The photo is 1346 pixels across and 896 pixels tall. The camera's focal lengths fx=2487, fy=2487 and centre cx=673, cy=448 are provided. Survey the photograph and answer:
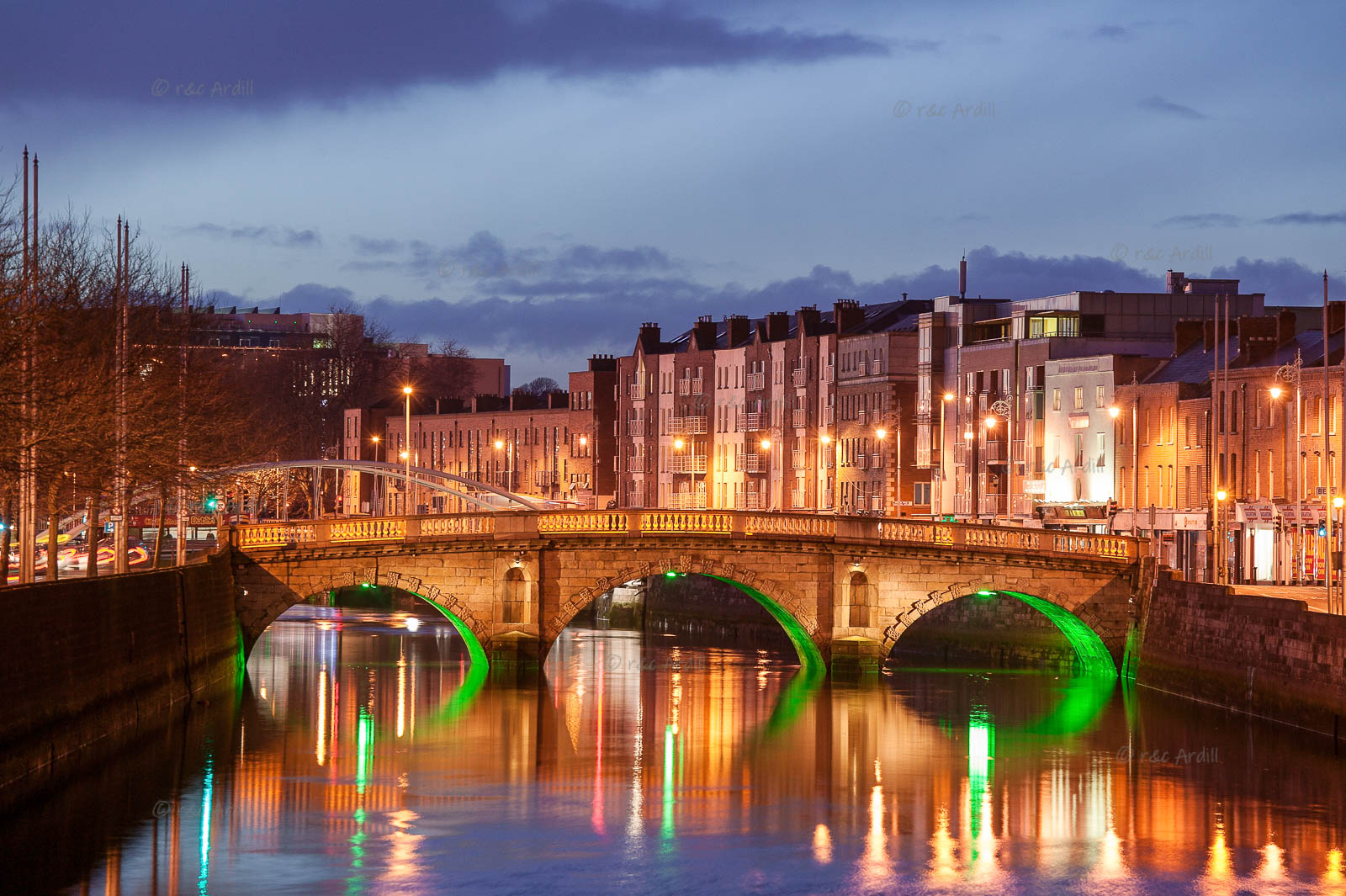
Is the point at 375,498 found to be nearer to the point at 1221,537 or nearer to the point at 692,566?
the point at 1221,537

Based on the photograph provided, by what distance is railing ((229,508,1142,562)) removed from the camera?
6919cm

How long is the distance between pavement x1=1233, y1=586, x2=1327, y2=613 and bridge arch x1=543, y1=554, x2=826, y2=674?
39.4 ft

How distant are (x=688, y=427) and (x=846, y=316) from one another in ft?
61.1

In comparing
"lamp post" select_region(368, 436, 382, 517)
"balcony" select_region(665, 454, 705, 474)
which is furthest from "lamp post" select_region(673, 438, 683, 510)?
"lamp post" select_region(368, 436, 382, 517)

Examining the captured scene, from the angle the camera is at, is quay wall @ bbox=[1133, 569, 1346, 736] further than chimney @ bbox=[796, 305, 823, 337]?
No

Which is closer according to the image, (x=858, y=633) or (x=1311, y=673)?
(x=1311, y=673)

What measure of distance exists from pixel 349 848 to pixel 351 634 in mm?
51263

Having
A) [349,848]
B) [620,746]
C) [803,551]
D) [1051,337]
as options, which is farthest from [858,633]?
[1051,337]

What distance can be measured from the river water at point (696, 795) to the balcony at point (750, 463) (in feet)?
216

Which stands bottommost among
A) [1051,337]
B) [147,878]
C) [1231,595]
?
[147,878]

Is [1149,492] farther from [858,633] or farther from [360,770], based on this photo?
[360,770]

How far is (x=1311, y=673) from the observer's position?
54250mm

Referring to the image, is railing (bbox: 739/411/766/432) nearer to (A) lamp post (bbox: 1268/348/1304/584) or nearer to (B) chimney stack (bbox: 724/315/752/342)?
(B) chimney stack (bbox: 724/315/752/342)

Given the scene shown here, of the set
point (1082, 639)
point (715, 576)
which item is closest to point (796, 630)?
point (715, 576)
